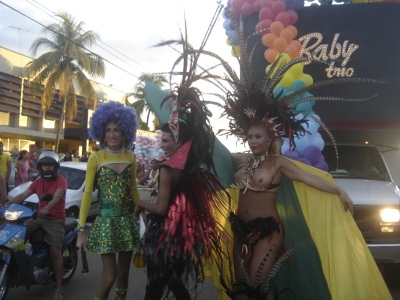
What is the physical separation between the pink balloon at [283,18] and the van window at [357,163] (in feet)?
6.57

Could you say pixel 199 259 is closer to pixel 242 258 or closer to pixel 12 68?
pixel 242 258

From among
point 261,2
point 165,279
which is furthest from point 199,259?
point 261,2

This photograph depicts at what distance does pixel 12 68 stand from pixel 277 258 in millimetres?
24410

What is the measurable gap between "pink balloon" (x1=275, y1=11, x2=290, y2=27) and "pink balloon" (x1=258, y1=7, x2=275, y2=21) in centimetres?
11

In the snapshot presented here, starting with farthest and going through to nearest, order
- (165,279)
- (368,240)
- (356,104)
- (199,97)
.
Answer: (356,104) < (368,240) < (199,97) < (165,279)

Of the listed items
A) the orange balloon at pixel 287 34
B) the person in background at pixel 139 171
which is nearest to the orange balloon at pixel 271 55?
the orange balloon at pixel 287 34

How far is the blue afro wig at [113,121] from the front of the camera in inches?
166

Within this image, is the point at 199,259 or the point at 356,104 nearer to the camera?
the point at 199,259

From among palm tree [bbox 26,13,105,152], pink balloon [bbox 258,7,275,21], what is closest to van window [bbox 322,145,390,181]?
pink balloon [bbox 258,7,275,21]

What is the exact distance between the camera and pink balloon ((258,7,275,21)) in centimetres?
751

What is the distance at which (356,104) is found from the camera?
6996mm

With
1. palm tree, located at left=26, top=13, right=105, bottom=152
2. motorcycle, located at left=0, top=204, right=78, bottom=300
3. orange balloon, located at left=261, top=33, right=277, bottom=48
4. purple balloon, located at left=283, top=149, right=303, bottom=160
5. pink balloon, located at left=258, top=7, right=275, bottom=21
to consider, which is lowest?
motorcycle, located at left=0, top=204, right=78, bottom=300

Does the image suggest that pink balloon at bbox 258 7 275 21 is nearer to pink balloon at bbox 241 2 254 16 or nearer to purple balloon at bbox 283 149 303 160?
pink balloon at bbox 241 2 254 16

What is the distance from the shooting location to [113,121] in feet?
13.8
